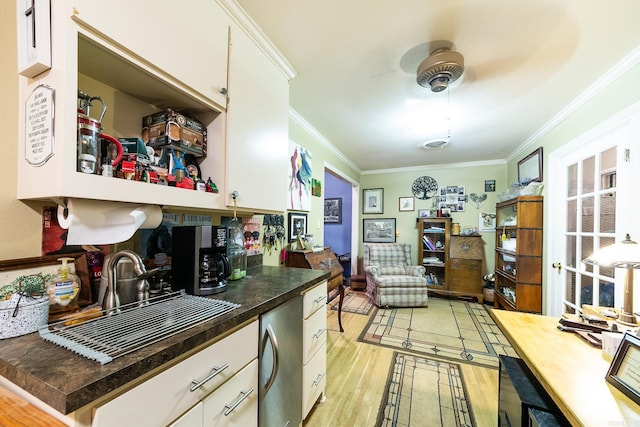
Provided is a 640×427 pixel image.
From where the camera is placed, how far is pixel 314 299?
1.51 m

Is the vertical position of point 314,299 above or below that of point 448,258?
above

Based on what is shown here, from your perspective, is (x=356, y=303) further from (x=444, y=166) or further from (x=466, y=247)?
(x=444, y=166)

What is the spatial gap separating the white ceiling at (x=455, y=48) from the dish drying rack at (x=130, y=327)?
1454 millimetres

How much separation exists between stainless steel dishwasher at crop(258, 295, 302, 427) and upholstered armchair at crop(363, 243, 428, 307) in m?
2.40

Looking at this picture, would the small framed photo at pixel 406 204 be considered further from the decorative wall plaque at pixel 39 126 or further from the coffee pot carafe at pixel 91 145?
the decorative wall plaque at pixel 39 126

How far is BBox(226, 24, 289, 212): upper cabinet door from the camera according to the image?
4.11 ft

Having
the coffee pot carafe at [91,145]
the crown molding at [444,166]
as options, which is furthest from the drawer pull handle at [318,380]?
the crown molding at [444,166]

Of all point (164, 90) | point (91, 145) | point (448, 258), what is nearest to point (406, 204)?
point (448, 258)

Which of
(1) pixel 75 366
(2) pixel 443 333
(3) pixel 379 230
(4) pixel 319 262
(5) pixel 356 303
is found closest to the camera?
(1) pixel 75 366

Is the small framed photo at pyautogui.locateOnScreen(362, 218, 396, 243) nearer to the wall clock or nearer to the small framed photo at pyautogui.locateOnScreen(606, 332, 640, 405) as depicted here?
the wall clock

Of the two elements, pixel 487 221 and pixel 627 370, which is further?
pixel 487 221

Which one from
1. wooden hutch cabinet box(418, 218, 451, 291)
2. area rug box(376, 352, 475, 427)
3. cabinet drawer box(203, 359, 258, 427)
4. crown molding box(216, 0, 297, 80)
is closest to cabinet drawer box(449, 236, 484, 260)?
wooden hutch cabinet box(418, 218, 451, 291)

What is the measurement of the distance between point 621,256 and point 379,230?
375 centimetres

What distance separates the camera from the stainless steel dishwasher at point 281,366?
105 cm
